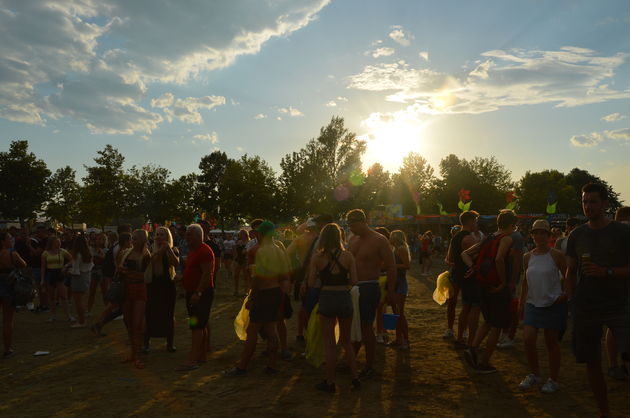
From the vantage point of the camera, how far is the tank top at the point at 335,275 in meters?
5.24

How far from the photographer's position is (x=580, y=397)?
4949 mm

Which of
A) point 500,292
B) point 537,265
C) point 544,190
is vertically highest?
point 544,190

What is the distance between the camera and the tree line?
4503 centimetres

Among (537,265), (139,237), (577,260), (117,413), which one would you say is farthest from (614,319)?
(139,237)

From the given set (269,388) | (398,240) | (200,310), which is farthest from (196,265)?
Result: (398,240)

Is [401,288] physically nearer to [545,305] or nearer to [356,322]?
[356,322]

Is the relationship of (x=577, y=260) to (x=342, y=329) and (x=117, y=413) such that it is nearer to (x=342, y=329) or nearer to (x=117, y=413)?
(x=342, y=329)

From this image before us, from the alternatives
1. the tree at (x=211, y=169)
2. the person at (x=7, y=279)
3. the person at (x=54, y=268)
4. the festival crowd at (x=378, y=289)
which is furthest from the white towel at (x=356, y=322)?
the tree at (x=211, y=169)

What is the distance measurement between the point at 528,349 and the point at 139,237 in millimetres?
5272

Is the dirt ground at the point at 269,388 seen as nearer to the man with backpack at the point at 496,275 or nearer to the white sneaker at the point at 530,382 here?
the white sneaker at the point at 530,382

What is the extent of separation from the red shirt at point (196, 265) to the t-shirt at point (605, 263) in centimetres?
432

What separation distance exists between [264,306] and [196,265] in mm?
1152

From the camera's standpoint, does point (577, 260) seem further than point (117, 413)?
No

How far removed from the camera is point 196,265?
20.8 feet
